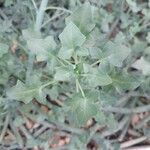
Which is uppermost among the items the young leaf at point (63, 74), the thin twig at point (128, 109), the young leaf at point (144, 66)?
the young leaf at point (63, 74)

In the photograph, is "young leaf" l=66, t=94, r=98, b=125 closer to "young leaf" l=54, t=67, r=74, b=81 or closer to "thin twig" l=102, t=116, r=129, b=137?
"young leaf" l=54, t=67, r=74, b=81

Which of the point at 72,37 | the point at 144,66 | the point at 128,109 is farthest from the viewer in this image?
the point at 128,109

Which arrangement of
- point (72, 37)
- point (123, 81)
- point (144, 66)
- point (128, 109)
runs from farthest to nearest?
point (128, 109)
point (144, 66)
point (123, 81)
point (72, 37)

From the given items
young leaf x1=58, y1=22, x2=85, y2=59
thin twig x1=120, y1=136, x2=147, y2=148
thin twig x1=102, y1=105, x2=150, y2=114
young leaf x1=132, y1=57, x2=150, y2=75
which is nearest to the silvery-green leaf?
young leaf x1=58, y1=22, x2=85, y2=59

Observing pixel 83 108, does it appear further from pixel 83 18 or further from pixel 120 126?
pixel 120 126

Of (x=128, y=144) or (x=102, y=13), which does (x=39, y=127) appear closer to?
(x=128, y=144)

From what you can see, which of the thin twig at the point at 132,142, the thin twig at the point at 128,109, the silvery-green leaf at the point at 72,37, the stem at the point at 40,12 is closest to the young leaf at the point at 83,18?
the silvery-green leaf at the point at 72,37

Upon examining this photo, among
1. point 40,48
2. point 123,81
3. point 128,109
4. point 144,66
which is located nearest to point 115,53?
point 123,81

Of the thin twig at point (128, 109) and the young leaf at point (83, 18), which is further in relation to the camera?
the thin twig at point (128, 109)

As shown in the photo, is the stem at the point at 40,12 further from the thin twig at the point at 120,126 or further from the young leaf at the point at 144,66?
the thin twig at the point at 120,126

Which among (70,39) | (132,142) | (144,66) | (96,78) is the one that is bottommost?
(132,142)

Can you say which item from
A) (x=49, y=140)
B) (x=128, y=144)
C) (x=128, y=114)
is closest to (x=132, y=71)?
(x=128, y=114)
